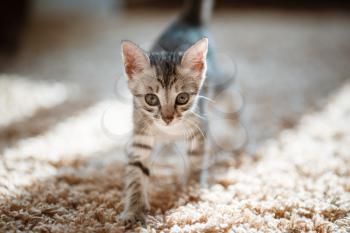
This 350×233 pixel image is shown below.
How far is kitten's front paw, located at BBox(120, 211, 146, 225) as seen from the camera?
1116mm

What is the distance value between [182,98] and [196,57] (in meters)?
0.15

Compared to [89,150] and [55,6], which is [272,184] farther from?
[55,6]

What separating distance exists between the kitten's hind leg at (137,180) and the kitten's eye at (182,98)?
186 mm

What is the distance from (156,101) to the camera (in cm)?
A: 119

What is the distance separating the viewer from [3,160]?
1.42m

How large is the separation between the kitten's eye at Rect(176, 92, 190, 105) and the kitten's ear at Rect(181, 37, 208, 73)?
10 centimetres

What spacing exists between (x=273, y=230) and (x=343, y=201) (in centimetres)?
33

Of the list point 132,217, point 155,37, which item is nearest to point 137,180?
point 132,217

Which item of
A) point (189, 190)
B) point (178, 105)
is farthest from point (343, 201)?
point (178, 105)

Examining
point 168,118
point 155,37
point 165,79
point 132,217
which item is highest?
point 155,37

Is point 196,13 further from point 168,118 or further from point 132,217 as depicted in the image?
point 132,217

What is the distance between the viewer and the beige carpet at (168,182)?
1.10 meters

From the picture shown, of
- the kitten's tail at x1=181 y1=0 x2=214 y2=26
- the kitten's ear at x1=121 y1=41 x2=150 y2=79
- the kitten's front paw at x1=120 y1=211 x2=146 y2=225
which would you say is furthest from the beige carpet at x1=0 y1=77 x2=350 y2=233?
the kitten's tail at x1=181 y1=0 x2=214 y2=26

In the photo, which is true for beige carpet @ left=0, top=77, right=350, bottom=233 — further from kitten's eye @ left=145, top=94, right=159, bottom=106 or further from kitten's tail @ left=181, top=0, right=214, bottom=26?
kitten's tail @ left=181, top=0, right=214, bottom=26
